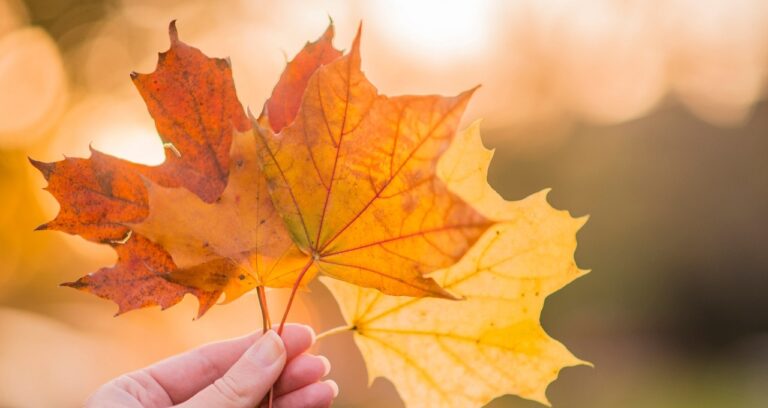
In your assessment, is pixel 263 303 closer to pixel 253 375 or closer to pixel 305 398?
pixel 253 375

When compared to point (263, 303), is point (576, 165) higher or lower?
lower

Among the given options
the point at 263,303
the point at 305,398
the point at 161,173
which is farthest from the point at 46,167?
the point at 305,398

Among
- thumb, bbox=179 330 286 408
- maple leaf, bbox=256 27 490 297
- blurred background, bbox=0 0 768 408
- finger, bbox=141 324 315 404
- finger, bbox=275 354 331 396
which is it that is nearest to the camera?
maple leaf, bbox=256 27 490 297

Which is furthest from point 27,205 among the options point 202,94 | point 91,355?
point 202,94

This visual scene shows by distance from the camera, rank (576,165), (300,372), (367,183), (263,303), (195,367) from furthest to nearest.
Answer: (576,165)
(195,367)
(300,372)
(263,303)
(367,183)

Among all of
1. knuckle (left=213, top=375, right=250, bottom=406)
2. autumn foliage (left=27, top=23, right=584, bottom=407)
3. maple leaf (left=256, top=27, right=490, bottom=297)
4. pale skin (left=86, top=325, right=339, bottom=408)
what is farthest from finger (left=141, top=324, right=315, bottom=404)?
maple leaf (left=256, top=27, right=490, bottom=297)

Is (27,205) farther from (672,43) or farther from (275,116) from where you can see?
(672,43)

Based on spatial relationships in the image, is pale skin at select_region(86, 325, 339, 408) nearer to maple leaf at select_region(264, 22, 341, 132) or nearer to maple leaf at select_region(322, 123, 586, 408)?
maple leaf at select_region(322, 123, 586, 408)
